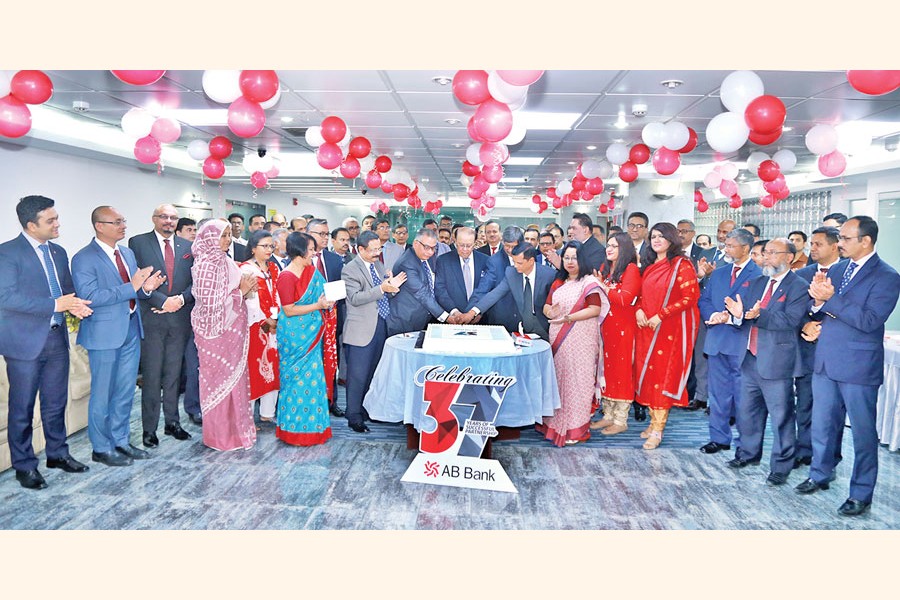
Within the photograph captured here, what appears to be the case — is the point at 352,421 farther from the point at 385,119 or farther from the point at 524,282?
the point at 385,119

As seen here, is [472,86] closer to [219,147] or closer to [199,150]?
[219,147]

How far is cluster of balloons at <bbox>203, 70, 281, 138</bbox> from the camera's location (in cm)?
395

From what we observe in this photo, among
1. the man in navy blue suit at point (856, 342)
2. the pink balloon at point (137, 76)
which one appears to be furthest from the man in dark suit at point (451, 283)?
the man in navy blue suit at point (856, 342)

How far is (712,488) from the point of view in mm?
3533

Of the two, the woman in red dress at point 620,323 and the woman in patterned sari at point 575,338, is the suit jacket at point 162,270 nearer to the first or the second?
the woman in patterned sari at point 575,338

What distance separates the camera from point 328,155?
584 cm

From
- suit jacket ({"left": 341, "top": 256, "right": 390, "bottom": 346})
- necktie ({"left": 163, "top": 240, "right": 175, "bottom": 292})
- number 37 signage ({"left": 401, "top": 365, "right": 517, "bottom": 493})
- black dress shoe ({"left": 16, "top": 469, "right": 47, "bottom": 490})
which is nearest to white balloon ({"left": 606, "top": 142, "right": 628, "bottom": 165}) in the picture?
suit jacket ({"left": 341, "top": 256, "right": 390, "bottom": 346})

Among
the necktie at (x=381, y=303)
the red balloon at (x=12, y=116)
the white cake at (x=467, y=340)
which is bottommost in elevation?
the white cake at (x=467, y=340)

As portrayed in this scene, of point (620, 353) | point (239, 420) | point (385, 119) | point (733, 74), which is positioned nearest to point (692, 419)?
point (620, 353)

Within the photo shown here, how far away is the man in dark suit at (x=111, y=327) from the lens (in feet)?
11.7

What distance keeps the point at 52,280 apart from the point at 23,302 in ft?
0.77

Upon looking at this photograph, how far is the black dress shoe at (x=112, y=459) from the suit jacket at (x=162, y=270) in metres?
0.89

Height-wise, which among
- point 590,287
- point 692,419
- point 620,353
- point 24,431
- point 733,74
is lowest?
point 692,419

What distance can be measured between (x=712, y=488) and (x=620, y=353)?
44.5 inches
